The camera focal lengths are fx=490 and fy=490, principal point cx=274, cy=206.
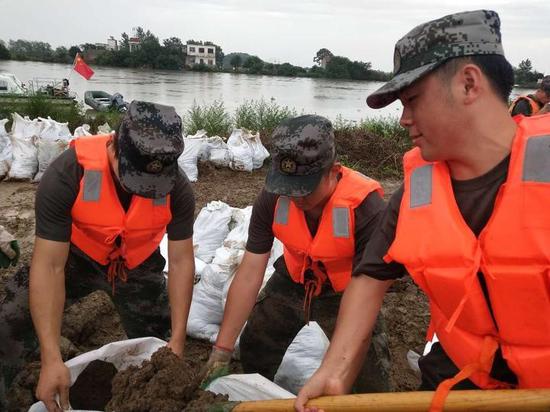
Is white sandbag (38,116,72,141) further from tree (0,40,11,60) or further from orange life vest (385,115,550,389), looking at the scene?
tree (0,40,11,60)

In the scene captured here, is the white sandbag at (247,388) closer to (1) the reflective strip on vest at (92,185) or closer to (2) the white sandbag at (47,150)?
(1) the reflective strip on vest at (92,185)

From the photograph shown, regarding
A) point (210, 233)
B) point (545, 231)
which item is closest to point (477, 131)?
point (545, 231)

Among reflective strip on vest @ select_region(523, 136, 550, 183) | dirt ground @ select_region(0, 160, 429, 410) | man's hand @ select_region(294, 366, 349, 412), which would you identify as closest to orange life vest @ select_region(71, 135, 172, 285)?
dirt ground @ select_region(0, 160, 429, 410)

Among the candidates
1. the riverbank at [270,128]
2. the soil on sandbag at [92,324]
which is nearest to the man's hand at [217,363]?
the soil on sandbag at [92,324]

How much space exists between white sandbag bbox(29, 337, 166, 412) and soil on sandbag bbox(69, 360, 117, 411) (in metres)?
0.03

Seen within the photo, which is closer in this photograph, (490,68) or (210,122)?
(490,68)

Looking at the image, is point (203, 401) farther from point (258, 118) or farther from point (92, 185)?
point (258, 118)

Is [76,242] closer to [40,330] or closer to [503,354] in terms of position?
[40,330]

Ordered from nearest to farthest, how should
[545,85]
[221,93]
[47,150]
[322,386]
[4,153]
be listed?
[322,386], [545,85], [47,150], [4,153], [221,93]

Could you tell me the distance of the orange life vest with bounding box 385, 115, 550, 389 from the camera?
1224 millimetres

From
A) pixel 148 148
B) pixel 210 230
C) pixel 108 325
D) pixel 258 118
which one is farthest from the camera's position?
pixel 258 118

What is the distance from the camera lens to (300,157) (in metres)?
1.92

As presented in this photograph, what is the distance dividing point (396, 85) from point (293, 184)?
76 cm

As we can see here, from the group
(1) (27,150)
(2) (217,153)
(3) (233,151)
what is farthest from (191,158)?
(1) (27,150)
